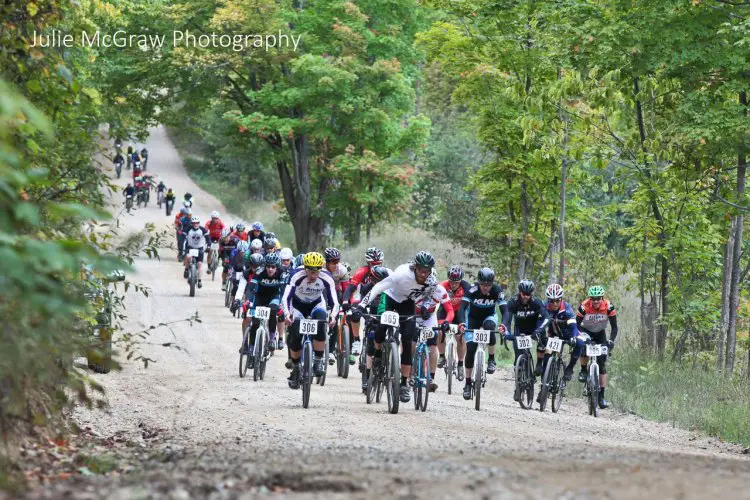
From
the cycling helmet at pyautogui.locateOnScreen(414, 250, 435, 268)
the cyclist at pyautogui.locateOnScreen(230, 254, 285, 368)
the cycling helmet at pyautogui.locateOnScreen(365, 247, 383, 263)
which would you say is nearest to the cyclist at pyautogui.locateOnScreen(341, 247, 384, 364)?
the cycling helmet at pyautogui.locateOnScreen(365, 247, 383, 263)

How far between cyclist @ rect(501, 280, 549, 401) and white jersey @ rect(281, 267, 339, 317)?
2.78 m

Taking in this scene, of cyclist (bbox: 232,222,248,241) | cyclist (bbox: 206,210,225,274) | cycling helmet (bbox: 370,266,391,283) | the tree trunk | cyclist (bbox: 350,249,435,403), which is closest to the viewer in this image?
cyclist (bbox: 350,249,435,403)

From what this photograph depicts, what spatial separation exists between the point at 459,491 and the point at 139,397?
977 centimetres

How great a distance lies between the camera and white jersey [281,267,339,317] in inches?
571

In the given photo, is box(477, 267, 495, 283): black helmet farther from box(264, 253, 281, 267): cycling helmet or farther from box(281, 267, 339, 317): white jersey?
box(264, 253, 281, 267): cycling helmet

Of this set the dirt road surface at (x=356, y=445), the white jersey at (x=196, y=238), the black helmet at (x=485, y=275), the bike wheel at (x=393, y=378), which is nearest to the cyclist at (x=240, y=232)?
the white jersey at (x=196, y=238)

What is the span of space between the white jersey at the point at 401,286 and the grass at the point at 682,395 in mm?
4940

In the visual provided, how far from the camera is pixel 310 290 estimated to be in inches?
582

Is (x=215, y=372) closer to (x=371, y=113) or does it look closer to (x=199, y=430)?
(x=199, y=430)

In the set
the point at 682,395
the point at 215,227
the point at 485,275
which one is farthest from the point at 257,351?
the point at 215,227

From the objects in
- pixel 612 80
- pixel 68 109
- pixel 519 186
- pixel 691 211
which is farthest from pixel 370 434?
pixel 519 186

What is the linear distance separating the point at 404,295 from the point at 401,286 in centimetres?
15

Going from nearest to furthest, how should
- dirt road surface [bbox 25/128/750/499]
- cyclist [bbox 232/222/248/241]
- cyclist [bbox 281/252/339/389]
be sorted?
dirt road surface [bbox 25/128/750/499]
cyclist [bbox 281/252/339/389]
cyclist [bbox 232/222/248/241]

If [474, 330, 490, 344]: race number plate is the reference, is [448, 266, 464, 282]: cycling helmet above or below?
above
